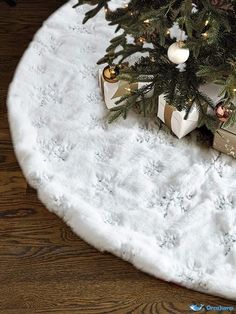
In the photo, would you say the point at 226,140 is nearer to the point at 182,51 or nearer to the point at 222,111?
the point at 222,111

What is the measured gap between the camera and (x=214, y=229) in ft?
4.49

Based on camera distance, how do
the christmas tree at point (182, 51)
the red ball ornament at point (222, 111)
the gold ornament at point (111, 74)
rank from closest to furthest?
the christmas tree at point (182, 51) < the red ball ornament at point (222, 111) < the gold ornament at point (111, 74)

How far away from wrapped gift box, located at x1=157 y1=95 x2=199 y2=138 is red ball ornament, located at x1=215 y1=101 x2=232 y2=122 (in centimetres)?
7

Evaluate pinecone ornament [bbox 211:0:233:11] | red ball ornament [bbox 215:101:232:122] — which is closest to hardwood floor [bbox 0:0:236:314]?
red ball ornament [bbox 215:101:232:122]

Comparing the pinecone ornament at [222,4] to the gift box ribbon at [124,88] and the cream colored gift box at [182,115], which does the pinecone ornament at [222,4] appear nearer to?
the cream colored gift box at [182,115]

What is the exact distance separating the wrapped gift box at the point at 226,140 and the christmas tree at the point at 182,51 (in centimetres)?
5

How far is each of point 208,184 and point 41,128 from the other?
1.93ft

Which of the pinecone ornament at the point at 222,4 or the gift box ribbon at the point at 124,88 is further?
the gift box ribbon at the point at 124,88

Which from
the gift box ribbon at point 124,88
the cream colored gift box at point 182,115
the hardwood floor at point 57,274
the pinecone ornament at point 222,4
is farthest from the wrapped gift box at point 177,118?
the hardwood floor at point 57,274

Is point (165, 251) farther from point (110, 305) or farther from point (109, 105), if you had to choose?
point (109, 105)

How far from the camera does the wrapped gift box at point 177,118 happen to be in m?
1.45

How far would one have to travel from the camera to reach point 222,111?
4.52 ft

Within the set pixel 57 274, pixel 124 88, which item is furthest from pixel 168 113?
pixel 57 274

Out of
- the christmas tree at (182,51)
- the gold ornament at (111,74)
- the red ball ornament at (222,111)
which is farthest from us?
the gold ornament at (111,74)
